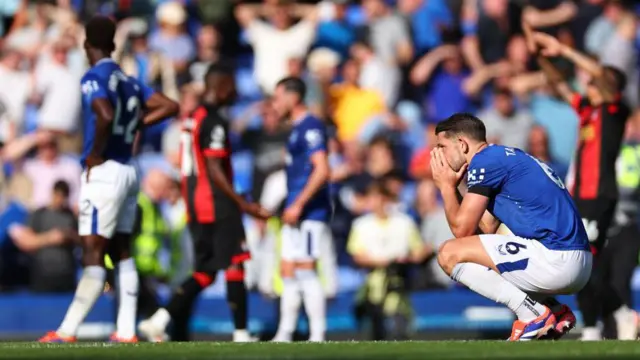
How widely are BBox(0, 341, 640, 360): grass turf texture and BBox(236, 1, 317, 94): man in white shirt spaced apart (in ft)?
Answer: 29.1

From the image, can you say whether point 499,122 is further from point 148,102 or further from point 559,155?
point 148,102

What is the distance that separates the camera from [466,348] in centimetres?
824

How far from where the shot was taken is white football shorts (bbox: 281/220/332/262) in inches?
509

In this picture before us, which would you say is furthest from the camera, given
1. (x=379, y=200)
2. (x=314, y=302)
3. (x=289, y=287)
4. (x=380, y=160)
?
(x=380, y=160)

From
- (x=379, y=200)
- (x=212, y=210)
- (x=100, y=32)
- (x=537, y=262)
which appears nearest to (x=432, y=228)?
(x=379, y=200)

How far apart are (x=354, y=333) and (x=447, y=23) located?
5.02 metres

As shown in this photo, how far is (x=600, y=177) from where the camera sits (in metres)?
12.5

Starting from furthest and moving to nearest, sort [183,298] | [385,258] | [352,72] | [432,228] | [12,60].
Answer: [12,60] → [352,72] → [432,228] → [385,258] → [183,298]

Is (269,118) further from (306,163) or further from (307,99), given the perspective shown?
(306,163)

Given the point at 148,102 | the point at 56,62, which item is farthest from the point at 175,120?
the point at 148,102

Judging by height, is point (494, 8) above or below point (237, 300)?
above

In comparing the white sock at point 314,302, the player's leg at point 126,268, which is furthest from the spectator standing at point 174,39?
the player's leg at point 126,268

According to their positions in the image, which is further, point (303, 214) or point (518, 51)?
point (518, 51)

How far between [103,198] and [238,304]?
203 cm
